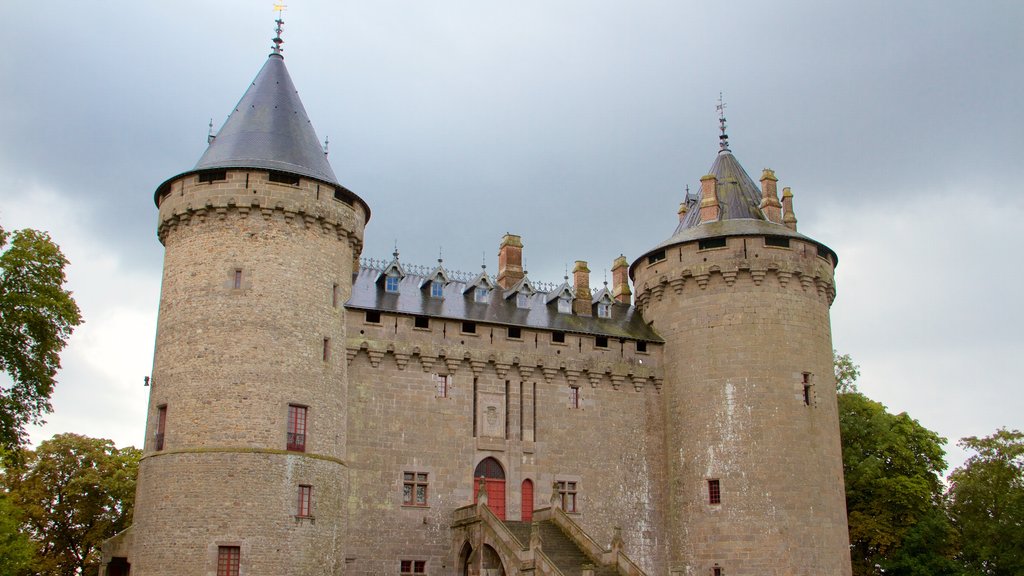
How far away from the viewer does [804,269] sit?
36.2 m

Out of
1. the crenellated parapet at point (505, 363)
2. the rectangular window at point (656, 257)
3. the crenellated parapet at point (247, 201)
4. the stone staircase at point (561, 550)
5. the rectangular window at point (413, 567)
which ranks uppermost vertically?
the rectangular window at point (656, 257)

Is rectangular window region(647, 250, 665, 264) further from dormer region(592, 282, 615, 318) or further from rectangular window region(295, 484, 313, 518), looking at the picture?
rectangular window region(295, 484, 313, 518)

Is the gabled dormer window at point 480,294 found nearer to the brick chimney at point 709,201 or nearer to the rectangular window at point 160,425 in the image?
the brick chimney at point 709,201

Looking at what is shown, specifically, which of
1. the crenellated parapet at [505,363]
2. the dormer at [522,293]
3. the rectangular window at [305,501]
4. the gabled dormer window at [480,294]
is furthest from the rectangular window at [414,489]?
the dormer at [522,293]

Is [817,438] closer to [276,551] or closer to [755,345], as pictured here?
[755,345]

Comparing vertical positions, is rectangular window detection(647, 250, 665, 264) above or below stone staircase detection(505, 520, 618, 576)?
above

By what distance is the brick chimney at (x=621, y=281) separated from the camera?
41938mm

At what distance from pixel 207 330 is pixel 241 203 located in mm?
4105

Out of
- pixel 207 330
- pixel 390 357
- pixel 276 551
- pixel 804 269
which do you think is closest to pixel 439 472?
pixel 390 357

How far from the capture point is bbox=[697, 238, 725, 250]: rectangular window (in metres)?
37.0

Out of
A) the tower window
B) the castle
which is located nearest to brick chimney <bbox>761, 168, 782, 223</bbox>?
the castle

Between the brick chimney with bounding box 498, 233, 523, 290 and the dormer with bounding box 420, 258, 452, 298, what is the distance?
12.2 feet

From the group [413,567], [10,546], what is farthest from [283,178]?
[10,546]

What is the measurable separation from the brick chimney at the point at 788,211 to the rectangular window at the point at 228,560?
24258 millimetres
